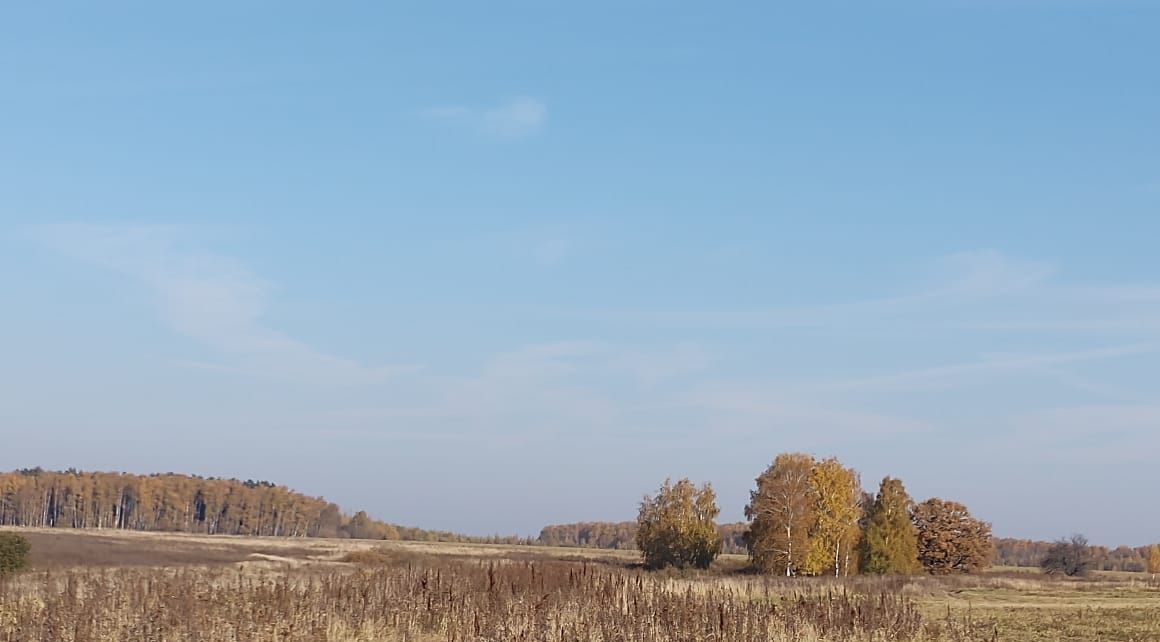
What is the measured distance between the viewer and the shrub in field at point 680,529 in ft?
268

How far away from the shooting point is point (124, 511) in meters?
183

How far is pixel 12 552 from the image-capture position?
122 feet

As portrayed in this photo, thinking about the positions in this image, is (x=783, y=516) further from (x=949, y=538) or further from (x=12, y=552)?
(x=12, y=552)

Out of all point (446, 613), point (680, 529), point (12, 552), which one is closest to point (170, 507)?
point (680, 529)

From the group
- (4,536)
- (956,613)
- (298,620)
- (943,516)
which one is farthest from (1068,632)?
(943,516)

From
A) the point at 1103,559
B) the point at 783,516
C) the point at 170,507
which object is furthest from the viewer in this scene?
the point at 170,507

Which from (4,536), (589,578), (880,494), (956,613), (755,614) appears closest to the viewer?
(755,614)

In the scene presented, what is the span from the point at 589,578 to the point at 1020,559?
173506mm

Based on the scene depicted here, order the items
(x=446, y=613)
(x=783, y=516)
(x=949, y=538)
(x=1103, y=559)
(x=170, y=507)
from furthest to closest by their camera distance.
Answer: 1. (x=170, y=507)
2. (x=1103, y=559)
3. (x=949, y=538)
4. (x=783, y=516)
5. (x=446, y=613)

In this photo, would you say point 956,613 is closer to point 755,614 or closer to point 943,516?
point 755,614

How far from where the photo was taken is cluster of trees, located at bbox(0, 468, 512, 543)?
6988 inches

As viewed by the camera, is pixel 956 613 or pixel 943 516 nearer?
pixel 956 613

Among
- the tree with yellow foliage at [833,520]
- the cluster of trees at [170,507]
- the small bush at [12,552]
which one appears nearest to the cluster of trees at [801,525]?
the tree with yellow foliage at [833,520]

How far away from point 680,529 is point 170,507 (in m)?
123
